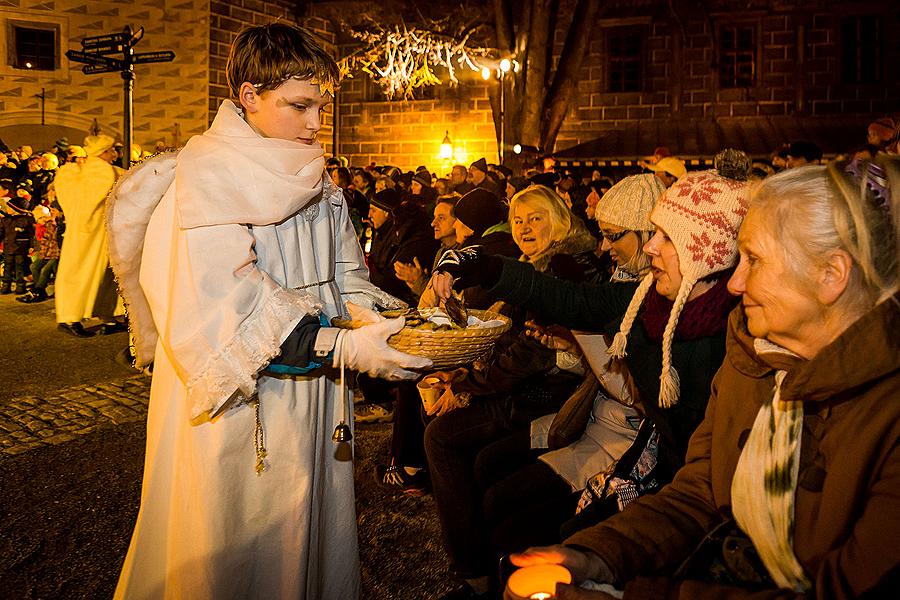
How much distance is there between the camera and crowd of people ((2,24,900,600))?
1.68 meters

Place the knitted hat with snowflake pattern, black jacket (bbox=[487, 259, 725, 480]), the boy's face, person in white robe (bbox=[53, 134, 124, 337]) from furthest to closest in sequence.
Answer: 1. person in white robe (bbox=[53, 134, 124, 337])
2. black jacket (bbox=[487, 259, 725, 480])
3. the knitted hat with snowflake pattern
4. the boy's face

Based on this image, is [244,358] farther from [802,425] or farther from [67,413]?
[67,413]

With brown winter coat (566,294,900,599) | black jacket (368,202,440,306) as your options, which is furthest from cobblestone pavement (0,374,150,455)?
brown winter coat (566,294,900,599)

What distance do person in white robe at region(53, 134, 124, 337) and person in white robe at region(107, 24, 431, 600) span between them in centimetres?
843

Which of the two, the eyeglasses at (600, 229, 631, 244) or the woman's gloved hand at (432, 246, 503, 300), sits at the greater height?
the eyeglasses at (600, 229, 631, 244)

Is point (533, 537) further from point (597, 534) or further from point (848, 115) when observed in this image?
point (848, 115)

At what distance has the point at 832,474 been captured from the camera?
5.41ft

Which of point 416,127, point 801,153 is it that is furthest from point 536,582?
point 416,127

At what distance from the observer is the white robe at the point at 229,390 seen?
7.54 feet

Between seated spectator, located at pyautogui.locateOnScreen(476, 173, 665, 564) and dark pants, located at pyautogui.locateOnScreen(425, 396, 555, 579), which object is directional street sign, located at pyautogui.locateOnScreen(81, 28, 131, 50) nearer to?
dark pants, located at pyautogui.locateOnScreen(425, 396, 555, 579)

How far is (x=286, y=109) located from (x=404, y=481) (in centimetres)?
306

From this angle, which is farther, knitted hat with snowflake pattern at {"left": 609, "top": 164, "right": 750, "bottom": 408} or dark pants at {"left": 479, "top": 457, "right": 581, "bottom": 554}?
dark pants at {"left": 479, "top": 457, "right": 581, "bottom": 554}

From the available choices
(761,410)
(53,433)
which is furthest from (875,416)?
(53,433)

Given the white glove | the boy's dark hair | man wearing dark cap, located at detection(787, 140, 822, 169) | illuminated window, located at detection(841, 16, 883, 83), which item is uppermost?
illuminated window, located at detection(841, 16, 883, 83)
